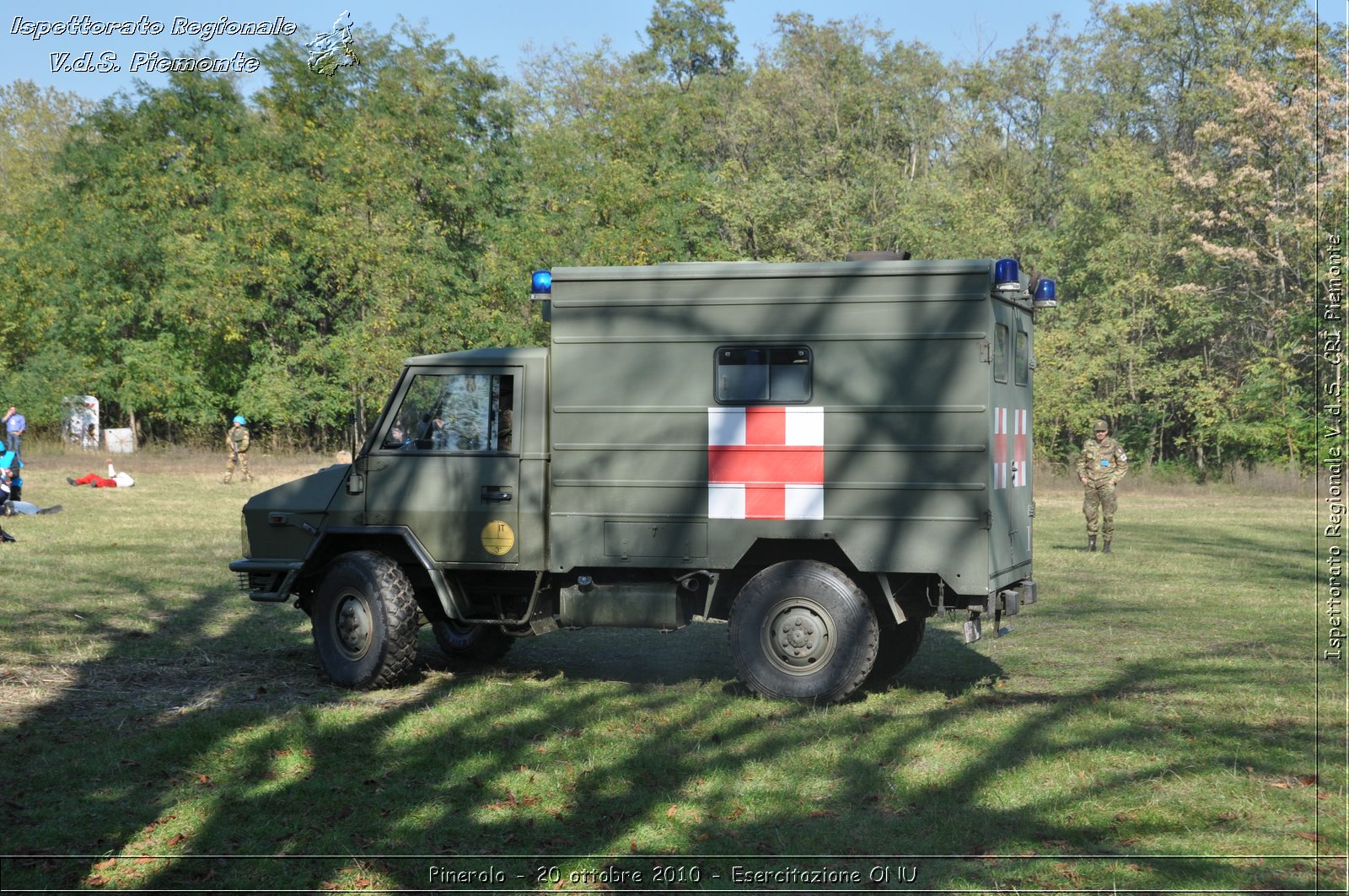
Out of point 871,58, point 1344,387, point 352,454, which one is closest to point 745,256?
point 871,58

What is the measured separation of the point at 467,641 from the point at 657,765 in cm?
374

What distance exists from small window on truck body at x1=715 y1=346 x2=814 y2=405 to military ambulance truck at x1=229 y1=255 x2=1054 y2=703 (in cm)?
1

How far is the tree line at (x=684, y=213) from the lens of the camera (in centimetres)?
3988

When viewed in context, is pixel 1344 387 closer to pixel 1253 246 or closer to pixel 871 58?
pixel 1253 246

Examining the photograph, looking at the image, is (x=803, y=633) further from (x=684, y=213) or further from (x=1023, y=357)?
(x=684, y=213)

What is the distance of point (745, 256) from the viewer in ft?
155

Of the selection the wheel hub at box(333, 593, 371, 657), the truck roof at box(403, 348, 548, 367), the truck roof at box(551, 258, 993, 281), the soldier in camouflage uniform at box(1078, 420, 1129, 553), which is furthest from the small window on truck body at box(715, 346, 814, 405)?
the soldier in camouflage uniform at box(1078, 420, 1129, 553)

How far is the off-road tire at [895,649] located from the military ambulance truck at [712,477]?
A: 25cm

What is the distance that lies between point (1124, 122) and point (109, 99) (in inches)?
1509

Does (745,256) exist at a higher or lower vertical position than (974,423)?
higher

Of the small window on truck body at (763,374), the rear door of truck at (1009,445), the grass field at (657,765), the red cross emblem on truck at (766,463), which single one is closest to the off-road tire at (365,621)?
the grass field at (657,765)

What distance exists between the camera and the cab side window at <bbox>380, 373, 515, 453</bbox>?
943cm

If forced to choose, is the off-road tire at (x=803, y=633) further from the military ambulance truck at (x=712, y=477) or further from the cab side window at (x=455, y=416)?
the cab side window at (x=455, y=416)

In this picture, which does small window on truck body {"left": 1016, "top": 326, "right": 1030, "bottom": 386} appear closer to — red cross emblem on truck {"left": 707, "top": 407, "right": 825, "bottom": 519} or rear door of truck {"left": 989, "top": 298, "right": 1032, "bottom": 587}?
rear door of truck {"left": 989, "top": 298, "right": 1032, "bottom": 587}
